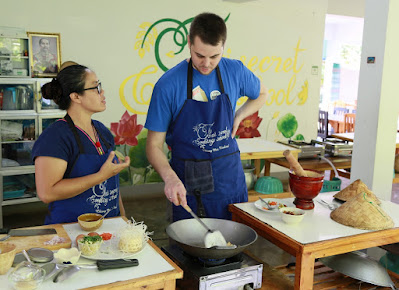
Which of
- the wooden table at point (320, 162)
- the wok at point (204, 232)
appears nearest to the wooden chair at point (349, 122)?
the wooden table at point (320, 162)

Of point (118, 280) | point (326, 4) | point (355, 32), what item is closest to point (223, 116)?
point (118, 280)

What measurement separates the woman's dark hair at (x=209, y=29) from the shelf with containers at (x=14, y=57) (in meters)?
3.23

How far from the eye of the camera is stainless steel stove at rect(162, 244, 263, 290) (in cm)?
170

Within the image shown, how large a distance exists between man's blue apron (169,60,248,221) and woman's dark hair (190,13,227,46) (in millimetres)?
293

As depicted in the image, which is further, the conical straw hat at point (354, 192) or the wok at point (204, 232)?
the conical straw hat at point (354, 192)

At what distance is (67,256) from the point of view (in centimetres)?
165

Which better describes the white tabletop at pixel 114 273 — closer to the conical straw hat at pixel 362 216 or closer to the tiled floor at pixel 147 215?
the conical straw hat at pixel 362 216

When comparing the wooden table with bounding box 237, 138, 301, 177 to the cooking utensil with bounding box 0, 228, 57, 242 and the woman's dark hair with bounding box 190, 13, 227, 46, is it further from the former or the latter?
the cooking utensil with bounding box 0, 228, 57, 242

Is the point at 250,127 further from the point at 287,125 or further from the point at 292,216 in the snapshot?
the point at 292,216

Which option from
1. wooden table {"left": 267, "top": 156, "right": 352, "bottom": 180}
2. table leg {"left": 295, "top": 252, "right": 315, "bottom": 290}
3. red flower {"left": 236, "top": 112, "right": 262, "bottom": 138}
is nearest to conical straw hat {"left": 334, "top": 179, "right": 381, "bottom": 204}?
table leg {"left": 295, "top": 252, "right": 315, "bottom": 290}

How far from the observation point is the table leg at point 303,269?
6.06 feet

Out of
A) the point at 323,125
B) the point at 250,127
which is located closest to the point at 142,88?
the point at 250,127

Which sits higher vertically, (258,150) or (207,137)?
(207,137)

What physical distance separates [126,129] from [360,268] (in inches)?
163
